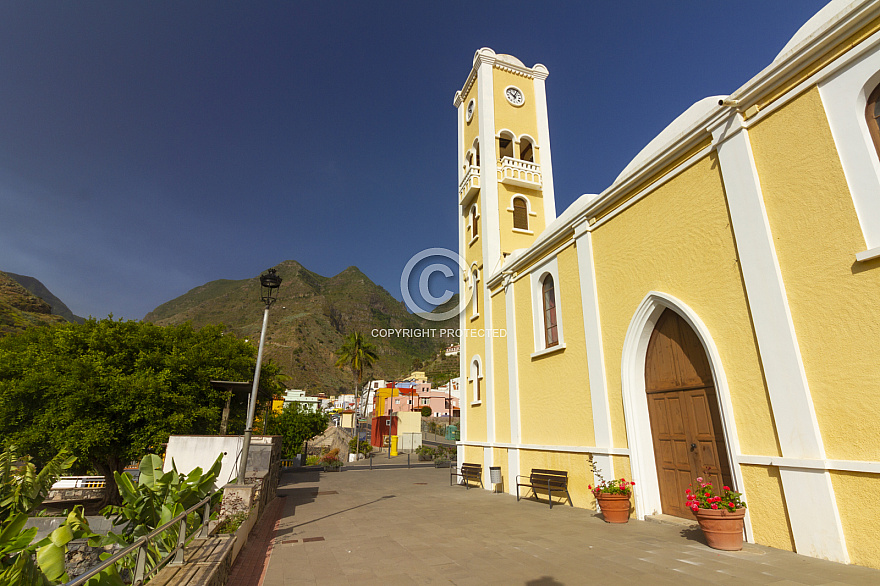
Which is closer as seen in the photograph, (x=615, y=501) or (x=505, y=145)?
(x=615, y=501)

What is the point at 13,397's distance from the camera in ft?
58.1

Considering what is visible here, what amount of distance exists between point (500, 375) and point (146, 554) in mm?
12190

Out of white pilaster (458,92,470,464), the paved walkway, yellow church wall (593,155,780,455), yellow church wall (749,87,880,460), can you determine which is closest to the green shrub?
white pilaster (458,92,470,464)

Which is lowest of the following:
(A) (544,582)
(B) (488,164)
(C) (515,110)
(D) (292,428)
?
(A) (544,582)

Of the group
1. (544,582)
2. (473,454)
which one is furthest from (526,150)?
(544,582)

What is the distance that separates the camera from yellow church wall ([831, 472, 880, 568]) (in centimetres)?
482

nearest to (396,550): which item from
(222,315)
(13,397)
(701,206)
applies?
(701,206)

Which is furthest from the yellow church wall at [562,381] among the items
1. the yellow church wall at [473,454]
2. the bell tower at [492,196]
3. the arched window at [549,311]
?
the yellow church wall at [473,454]

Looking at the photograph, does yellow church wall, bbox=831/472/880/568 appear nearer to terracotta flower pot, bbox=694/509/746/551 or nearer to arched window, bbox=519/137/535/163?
terracotta flower pot, bbox=694/509/746/551

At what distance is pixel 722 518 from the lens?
5.88 meters

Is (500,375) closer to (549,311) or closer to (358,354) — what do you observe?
(549,311)

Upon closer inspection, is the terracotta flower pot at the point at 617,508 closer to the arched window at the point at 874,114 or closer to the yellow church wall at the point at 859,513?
the yellow church wall at the point at 859,513

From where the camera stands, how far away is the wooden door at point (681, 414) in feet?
24.1

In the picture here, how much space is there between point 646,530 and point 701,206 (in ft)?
18.7
